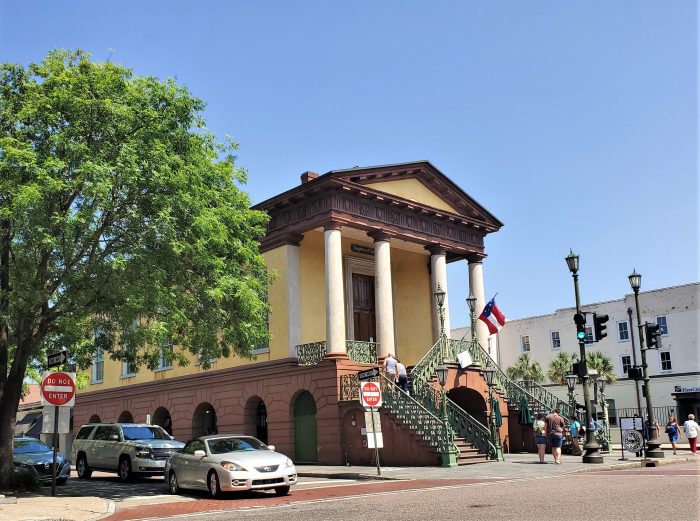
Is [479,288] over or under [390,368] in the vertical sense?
over

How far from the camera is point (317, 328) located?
29078 millimetres

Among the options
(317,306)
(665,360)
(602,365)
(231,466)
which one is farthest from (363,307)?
(665,360)

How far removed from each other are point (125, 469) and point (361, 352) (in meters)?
9.62

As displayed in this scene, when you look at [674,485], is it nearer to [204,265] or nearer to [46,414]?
[204,265]

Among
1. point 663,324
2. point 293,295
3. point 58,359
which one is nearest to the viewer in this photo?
point 58,359

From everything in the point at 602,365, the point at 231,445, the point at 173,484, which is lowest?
the point at 173,484

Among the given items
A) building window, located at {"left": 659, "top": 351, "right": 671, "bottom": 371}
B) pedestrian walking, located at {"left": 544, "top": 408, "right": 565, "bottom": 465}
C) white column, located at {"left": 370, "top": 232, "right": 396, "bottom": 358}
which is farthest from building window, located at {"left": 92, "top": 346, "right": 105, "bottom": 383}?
building window, located at {"left": 659, "top": 351, "right": 671, "bottom": 371}

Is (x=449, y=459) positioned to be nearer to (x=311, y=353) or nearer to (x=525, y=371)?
(x=311, y=353)

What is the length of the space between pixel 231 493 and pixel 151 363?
182 inches

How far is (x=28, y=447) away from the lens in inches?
792

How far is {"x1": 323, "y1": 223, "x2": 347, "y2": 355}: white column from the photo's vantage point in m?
25.6

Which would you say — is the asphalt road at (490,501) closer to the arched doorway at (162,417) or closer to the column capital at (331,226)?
the column capital at (331,226)

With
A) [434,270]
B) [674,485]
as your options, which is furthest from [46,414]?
[434,270]

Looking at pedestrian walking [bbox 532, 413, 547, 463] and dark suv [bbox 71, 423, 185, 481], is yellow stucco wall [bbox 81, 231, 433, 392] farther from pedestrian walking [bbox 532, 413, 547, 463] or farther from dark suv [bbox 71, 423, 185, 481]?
pedestrian walking [bbox 532, 413, 547, 463]
